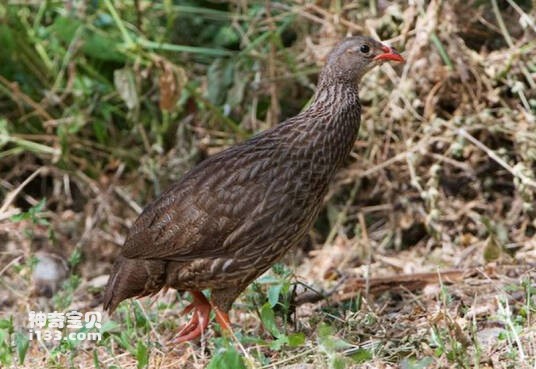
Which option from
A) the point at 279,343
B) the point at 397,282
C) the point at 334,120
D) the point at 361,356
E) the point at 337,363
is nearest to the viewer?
the point at 337,363

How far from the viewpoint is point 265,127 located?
20.6 feet

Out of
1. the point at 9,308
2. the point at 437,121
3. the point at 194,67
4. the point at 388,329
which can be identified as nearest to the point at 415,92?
the point at 437,121

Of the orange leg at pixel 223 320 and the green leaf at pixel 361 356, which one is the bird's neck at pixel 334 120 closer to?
the orange leg at pixel 223 320

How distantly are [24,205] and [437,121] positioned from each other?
10.1ft

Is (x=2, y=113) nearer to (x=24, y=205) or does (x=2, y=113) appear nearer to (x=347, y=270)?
(x=24, y=205)

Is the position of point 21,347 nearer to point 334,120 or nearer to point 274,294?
point 274,294

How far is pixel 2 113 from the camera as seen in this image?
A: 701cm

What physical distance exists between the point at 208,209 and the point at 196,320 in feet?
1.81

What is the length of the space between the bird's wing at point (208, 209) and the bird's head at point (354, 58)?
0.48m

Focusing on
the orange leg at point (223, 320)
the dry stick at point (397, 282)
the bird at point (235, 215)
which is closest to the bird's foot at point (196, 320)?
the bird at point (235, 215)

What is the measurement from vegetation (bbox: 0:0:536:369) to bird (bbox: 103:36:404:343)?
19 cm

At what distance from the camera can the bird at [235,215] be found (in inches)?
168

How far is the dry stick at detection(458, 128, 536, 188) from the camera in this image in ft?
17.4

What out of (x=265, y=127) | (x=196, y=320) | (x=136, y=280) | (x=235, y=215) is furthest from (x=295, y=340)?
(x=265, y=127)
